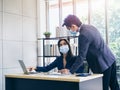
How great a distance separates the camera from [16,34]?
443cm

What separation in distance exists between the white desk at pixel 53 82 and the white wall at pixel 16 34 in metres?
1.53

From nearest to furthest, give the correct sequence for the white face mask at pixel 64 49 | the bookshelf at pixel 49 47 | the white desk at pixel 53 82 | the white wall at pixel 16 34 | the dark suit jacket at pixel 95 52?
the white desk at pixel 53 82
the dark suit jacket at pixel 95 52
the white face mask at pixel 64 49
the white wall at pixel 16 34
the bookshelf at pixel 49 47

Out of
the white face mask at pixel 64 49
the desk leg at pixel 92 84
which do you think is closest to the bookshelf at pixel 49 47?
the white face mask at pixel 64 49

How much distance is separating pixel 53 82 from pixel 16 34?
7.77 ft

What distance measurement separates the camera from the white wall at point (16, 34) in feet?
13.6

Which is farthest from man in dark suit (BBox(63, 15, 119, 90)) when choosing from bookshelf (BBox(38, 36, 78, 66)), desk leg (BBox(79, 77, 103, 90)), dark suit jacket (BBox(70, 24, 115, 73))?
bookshelf (BBox(38, 36, 78, 66))

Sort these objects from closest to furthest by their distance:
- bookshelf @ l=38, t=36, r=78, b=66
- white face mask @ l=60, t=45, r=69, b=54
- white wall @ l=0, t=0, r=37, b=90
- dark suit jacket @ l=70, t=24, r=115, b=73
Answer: dark suit jacket @ l=70, t=24, r=115, b=73
white face mask @ l=60, t=45, r=69, b=54
white wall @ l=0, t=0, r=37, b=90
bookshelf @ l=38, t=36, r=78, b=66

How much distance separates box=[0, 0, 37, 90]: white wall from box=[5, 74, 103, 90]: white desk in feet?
→ 5.02

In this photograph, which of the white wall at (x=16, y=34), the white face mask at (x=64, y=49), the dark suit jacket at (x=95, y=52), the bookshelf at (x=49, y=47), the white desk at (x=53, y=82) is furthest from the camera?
the bookshelf at (x=49, y=47)

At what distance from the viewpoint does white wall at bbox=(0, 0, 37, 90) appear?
4.15m

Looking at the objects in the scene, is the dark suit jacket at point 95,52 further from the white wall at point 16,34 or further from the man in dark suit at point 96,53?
the white wall at point 16,34

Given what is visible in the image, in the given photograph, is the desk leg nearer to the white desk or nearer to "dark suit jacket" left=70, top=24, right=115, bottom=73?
the white desk

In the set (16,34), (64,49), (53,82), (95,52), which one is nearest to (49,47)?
(16,34)

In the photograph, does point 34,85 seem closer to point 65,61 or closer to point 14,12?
point 65,61
